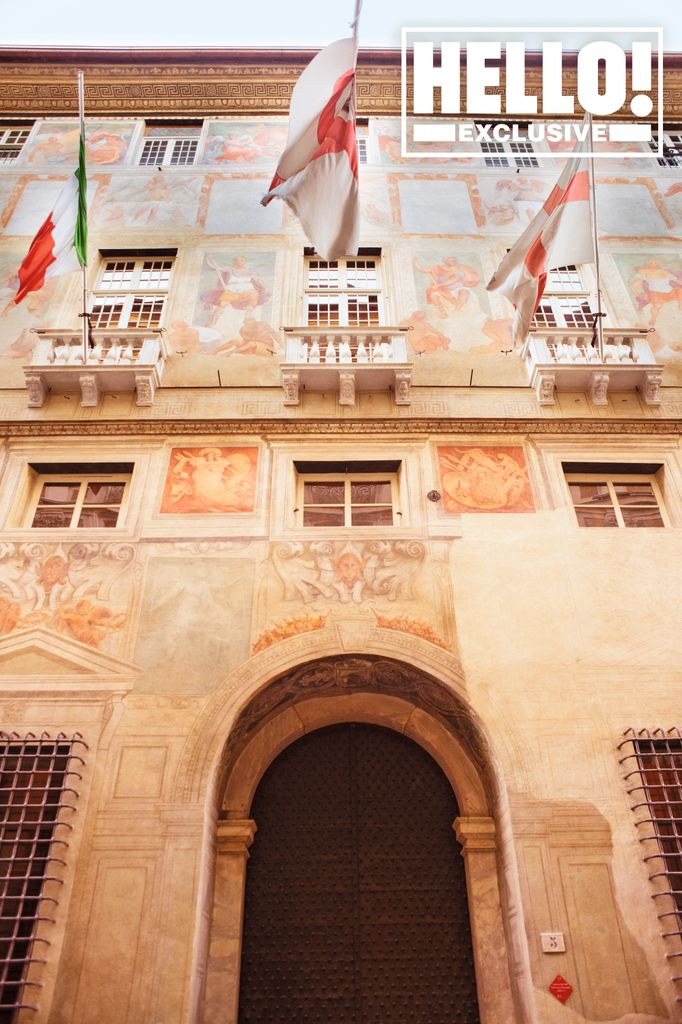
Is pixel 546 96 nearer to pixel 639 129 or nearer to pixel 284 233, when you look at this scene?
pixel 639 129

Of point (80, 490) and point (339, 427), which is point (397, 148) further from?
point (80, 490)

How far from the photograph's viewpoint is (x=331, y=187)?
10531mm

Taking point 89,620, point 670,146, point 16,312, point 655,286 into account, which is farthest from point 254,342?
point 670,146

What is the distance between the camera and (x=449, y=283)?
1406 cm

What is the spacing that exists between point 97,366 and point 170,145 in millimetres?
9010

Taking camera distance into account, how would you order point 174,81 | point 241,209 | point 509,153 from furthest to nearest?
point 174,81
point 509,153
point 241,209

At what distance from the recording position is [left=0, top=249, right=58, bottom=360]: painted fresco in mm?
12852

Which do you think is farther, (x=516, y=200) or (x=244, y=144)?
(x=244, y=144)

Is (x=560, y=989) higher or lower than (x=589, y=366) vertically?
lower

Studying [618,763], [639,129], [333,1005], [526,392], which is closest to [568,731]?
[618,763]

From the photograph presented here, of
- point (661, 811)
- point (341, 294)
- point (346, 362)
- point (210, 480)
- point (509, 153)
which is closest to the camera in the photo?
point (661, 811)

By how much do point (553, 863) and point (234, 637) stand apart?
4591 millimetres

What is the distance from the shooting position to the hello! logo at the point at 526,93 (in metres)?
17.8

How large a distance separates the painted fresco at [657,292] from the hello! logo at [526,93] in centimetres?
458
